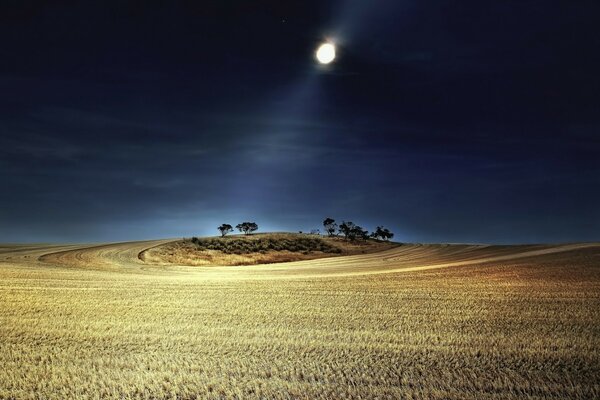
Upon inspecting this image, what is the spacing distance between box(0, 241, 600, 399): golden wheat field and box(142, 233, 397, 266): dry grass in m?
30.8

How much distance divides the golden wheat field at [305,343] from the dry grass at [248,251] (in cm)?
3083

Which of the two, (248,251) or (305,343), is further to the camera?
(248,251)

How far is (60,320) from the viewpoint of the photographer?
42.4 feet

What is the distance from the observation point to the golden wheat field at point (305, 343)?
7.45 metres

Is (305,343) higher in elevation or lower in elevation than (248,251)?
lower

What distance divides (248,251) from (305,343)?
161ft

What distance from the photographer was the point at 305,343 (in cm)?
1016

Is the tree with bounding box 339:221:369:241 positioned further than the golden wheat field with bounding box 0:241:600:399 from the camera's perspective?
Yes

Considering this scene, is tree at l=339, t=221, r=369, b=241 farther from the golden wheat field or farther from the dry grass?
the golden wheat field

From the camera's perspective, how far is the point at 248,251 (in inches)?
2309

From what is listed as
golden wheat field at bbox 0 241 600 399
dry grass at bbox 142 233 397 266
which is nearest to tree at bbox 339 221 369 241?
dry grass at bbox 142 233 397 266

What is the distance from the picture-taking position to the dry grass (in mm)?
49844

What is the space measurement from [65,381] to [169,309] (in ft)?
22.5

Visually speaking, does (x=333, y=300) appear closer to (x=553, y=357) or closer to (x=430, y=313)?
(x=430, y=313)
